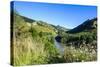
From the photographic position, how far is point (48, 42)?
247cm

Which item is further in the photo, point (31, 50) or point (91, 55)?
point (91, 55)

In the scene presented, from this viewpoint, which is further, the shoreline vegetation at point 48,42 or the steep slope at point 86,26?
the steep slope at point 86,26

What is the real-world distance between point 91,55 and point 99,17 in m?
0.49

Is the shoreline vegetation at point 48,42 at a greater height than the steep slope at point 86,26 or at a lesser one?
lesser

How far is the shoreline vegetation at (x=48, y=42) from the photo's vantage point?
232 cm

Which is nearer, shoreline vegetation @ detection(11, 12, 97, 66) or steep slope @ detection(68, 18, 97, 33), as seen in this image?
shoreline vegetation @ detection(11, 12, 97, 66)

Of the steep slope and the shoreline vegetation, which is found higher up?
the steep slope

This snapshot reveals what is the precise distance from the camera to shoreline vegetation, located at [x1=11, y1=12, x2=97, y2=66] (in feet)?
7.62

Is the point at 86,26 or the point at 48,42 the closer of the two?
the point at 48,42

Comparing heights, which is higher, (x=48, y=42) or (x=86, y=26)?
(x=86, y=26)

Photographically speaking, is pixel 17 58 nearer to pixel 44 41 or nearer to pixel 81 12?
pixel 44 41
